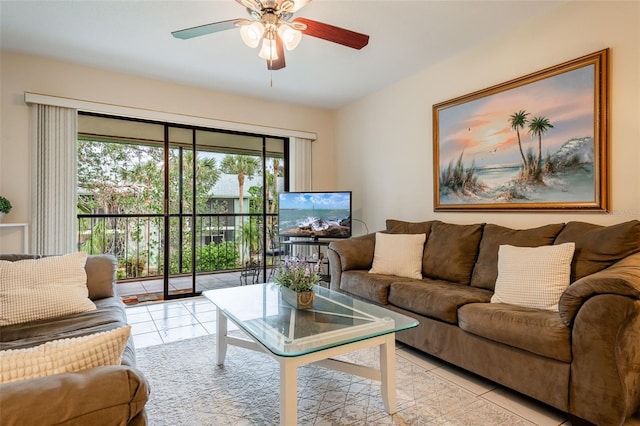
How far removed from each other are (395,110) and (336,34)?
79.7 inches

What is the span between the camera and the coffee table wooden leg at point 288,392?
149cm

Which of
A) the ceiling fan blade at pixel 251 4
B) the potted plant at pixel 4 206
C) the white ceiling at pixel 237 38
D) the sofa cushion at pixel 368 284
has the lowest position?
the sofa cushion at pixel 368 284

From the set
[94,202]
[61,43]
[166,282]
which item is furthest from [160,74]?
[166,282]

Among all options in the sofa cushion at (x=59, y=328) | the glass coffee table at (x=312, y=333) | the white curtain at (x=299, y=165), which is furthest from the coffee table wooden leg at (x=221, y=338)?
the white curtain at (x=299, y=165)

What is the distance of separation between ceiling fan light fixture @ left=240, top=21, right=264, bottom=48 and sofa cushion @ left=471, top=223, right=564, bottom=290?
2237 millimetres

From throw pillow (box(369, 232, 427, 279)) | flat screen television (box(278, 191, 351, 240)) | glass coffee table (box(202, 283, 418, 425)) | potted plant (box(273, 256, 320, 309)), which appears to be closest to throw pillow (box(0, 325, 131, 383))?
glass coffee table (box(202, 283, 418, 425))

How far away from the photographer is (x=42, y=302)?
1.86 meters

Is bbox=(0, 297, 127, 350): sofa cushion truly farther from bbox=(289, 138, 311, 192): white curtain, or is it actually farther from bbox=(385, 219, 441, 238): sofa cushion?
bbox=(289, 138, 311, 192): white curtain

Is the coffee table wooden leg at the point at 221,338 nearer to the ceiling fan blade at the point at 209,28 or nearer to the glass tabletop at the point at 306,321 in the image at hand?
the glass tabletop at the point at 306,321

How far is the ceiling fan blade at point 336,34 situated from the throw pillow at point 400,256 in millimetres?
1736

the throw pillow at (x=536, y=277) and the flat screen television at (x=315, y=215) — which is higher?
the flat screen television at (x=315, y=215)

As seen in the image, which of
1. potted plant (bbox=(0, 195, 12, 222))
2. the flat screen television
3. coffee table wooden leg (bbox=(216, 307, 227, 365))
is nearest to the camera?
coffee table wooden leg (bbox=(216, 307, 227, 365))

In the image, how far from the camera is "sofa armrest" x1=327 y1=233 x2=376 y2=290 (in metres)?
3.29

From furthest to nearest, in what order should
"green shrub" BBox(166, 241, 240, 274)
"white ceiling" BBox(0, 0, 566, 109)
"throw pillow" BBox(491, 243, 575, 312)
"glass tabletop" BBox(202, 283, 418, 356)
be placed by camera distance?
"green shrub" BBox(166, 241, 240, 274) → "white ceiling" BBox(0, 0, 566, 109) → "throw pillow" BBox(491, 243, 575, 312) → "glass tabletop" BBox(202, 283, 418, 356)
